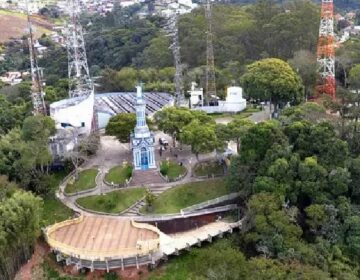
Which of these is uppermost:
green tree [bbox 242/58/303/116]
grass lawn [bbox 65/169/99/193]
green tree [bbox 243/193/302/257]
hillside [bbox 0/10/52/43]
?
hillside [bbox 0/10/52/43]

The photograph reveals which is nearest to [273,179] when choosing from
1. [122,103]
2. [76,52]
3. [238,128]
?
[238,128]

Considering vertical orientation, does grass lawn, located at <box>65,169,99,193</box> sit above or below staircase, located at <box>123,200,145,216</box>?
above

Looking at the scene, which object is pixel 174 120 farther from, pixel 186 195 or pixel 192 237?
pixel 192 237

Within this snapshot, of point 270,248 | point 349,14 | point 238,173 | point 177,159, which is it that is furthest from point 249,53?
point 349,14

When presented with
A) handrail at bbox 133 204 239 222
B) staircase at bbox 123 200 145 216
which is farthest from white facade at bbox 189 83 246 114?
handrail at bbox 133 204 239 222

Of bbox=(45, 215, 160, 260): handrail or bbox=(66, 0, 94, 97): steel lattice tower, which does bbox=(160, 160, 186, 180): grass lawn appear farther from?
bbox=(66, 0, 94, 97): steel lattice tower
